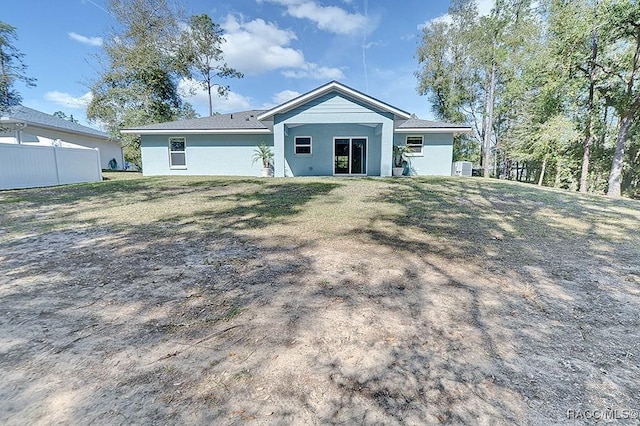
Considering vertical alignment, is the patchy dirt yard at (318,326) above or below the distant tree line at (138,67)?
below

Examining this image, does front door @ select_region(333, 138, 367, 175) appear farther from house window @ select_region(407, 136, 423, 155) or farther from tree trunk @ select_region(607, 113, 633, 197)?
tree trunk @ select_region(607, 113, 633, 197)

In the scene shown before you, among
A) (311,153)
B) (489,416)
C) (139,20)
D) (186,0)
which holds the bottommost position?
(489,416)

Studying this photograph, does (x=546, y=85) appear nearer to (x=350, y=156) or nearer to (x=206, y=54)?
(x=350, y=156)

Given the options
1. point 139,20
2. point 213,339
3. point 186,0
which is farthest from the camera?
point 186,0

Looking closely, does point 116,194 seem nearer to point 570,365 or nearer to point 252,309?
point 252,309

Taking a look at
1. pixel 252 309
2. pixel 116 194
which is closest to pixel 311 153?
pixel 116 194

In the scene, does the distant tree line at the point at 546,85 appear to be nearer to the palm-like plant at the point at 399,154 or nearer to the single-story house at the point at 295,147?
the single-story house at the point at 295,147

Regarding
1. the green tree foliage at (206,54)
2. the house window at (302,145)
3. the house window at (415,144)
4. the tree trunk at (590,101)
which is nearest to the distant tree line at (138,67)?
the green tree foliage at (206,54)

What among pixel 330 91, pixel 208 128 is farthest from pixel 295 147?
pixel 208 128

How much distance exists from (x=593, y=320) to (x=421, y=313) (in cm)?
142

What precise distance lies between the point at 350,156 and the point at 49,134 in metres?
17.9

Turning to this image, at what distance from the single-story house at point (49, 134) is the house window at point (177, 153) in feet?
17.9

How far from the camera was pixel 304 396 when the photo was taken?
5.63 feet

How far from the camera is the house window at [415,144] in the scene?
16438 millimetres
